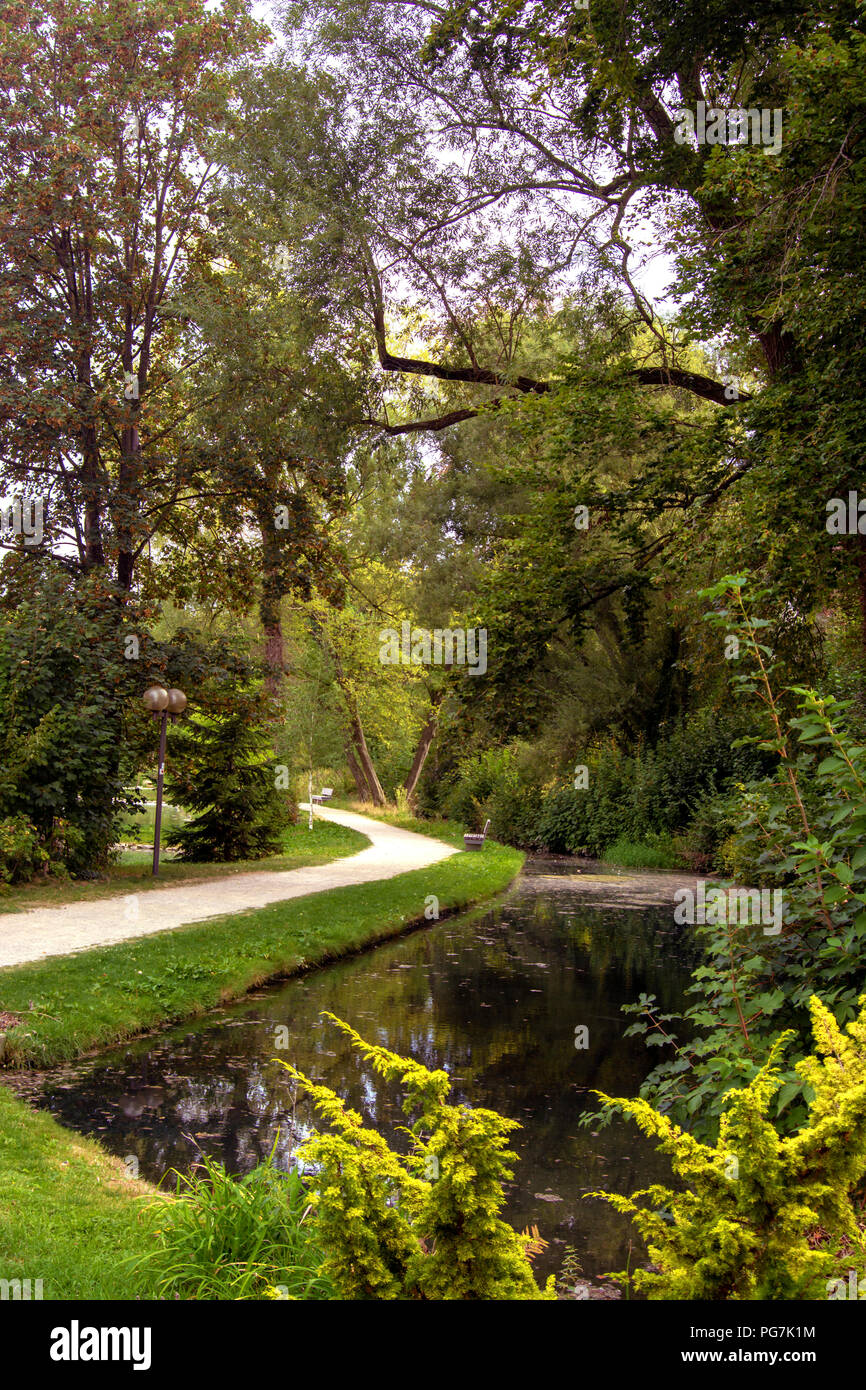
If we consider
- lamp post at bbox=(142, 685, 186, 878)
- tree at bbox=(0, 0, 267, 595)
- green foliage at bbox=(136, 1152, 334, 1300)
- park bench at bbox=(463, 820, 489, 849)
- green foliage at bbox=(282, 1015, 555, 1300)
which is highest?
tree at bbox=(0, 0, 267, 595)

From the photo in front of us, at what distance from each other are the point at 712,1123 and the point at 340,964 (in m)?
8.66

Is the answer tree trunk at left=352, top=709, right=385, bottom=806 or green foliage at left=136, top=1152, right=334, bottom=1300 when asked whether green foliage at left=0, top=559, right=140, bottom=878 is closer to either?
green foliage at left=136, top=1152, right=334, bottom=1300

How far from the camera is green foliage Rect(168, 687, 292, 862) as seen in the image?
20.1 m

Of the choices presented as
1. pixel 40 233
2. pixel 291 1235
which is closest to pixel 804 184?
pixel 291 1235

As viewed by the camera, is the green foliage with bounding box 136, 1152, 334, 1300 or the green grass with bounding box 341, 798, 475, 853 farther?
the green grass with bounding box 341, 798, 475, 853

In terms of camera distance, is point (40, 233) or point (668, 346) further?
point (40, 233)

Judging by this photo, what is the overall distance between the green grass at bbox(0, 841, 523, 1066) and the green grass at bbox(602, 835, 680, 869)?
39.5 ft

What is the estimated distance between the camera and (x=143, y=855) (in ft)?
74.2

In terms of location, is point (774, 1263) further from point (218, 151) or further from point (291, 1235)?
point (218, 151)

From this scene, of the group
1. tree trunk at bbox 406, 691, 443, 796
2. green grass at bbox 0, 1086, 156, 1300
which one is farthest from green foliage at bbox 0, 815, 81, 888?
tree trunk at bbox 406, 691, 443, 796

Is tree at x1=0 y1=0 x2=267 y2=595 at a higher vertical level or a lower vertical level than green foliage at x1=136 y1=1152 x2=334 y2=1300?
higher

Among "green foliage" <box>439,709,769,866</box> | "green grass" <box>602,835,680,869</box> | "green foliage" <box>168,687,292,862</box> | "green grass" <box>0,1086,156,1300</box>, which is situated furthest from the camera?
"green grass" <box>602,835,680,869</box>

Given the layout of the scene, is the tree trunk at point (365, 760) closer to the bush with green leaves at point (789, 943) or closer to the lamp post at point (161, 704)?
the lamp post at point (161, 704)

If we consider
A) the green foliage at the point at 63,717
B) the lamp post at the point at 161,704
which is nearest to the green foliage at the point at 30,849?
the green foliage at the point at 63,717
